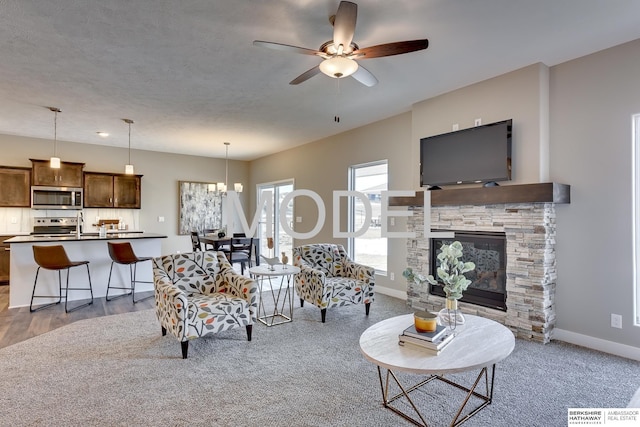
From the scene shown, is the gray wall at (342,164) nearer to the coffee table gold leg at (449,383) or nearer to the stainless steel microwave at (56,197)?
the coffee table gold leg at (449,383)

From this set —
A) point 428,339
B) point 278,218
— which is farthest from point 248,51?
point 278,218

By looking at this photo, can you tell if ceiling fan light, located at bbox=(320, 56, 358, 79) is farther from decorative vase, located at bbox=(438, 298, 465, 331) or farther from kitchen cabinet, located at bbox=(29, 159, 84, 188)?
kitchen cabinet, located at bbox=(29, 159, 84, 188)

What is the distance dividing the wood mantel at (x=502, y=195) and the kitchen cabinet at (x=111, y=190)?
238 inches

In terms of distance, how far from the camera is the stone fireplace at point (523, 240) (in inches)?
129

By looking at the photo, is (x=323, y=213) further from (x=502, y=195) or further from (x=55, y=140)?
(x=55, y=140)

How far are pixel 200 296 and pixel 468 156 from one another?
3.31 metres

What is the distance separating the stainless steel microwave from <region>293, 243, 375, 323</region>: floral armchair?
4985mm

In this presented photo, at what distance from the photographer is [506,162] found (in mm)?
3559

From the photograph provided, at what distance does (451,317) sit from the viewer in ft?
7.82

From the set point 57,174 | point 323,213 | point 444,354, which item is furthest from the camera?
point 323,213

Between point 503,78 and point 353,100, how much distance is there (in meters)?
1.74

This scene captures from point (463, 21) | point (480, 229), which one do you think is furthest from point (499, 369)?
point (463, 21)

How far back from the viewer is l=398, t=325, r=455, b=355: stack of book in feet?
6.49

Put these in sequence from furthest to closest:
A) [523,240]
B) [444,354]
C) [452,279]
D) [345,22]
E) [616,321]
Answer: [523,240], [616,321], [452,279], [345,22], [444,354]
